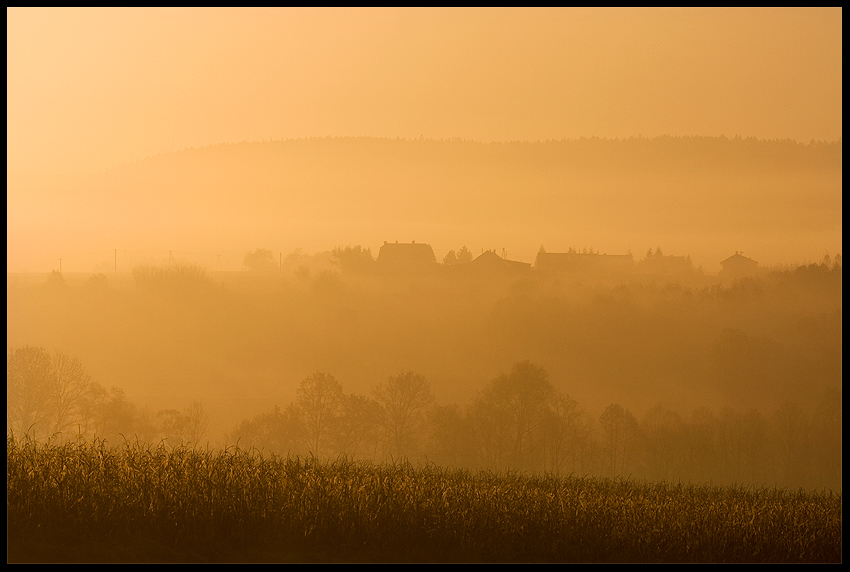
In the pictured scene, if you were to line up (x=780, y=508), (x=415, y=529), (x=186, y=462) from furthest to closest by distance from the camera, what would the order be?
(x=780, y=508), (x=186, y=462), (x=415, y=529)

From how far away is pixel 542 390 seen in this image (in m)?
30.6

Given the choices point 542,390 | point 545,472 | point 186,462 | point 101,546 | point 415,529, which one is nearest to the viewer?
point 101,546

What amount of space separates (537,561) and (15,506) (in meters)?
6.51

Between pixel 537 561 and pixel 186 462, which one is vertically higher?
pixel 186 462

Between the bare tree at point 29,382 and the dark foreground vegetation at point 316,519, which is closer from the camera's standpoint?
the dark foreground vegetation at point 316,519

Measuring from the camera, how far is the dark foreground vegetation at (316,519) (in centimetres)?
916

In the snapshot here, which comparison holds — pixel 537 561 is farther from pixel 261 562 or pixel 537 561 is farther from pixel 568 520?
pixel 261 562

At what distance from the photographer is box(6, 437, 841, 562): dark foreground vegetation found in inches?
361

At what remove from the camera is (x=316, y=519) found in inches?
383

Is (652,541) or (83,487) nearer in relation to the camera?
(83,487)

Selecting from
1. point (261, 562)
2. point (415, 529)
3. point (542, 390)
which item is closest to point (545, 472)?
point (415, 529)

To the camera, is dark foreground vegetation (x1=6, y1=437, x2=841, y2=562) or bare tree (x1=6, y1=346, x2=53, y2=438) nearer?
dark foreground vegetation (x1=6, y1=437, x2=841, y2=562)

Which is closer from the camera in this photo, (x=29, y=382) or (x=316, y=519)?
(x=316, y=519)

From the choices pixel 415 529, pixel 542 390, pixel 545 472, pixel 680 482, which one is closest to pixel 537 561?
pixel 415 529
